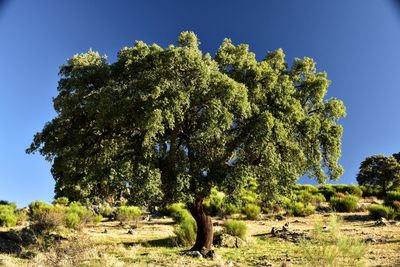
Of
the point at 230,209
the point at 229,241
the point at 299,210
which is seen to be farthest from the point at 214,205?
the point at 229,241

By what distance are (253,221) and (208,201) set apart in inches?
160

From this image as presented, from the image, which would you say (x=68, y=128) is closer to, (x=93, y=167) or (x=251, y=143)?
(x=93, y=167)

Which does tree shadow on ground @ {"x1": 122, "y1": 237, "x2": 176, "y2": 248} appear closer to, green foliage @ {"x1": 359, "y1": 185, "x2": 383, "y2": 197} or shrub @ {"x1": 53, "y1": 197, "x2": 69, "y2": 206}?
shrub @ {"x1": 53, "y1": 197, "x2": 69, "y2": 206}

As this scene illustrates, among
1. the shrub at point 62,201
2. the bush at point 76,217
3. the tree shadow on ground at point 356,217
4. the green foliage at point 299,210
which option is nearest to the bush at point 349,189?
the green foliage at point 299,210

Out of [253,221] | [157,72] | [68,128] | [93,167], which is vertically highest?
[157,72]

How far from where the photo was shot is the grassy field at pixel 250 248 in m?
11.4

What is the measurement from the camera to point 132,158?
17641 millimetres

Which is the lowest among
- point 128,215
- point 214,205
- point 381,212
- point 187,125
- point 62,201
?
point 381,212

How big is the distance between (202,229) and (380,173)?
1298 inches

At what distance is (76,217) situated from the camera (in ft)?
86.5

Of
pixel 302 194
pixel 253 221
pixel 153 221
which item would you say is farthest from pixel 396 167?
pixel 153 221

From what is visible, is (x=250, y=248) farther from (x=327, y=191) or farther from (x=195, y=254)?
(x=327, y=191)

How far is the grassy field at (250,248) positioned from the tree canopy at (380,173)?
53.5 feet

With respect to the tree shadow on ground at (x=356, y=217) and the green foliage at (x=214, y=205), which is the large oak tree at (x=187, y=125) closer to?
the tree shadow on ground at (x=356, y=217)
